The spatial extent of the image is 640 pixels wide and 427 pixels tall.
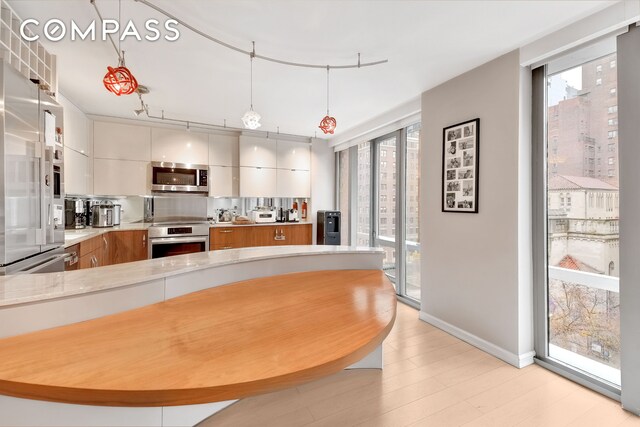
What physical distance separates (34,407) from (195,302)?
552 millimetres

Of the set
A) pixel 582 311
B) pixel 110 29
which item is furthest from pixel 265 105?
pixel 582 311

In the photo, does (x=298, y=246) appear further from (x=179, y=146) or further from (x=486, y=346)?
(x=179, y=146)

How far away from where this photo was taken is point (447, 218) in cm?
309

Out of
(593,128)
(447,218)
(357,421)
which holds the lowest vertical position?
(357,421)

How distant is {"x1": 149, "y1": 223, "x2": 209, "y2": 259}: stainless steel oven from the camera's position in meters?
4.33

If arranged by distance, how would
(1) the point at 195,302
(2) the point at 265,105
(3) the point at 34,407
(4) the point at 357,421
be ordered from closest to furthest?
(3) the point at 34,407 → (1) the point at 195,302 → (4) the point at 357,421 → (2) the point at 265,105

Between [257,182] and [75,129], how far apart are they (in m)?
2.49

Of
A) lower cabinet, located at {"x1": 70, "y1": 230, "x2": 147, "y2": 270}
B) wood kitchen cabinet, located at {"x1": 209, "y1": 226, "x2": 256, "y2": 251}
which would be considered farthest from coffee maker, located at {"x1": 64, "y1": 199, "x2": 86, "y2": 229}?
wood kitchen cabinet, located at {"x1": 209, "y1": 226, "x2": 256, "y2": 251}

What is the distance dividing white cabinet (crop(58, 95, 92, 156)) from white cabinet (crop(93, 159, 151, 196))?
269 millimetres

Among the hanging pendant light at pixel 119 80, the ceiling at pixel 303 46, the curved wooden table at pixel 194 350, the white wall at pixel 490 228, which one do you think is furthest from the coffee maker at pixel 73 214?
the white wall at pixel 490 228

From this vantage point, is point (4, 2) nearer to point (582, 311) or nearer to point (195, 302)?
point (195, 302)

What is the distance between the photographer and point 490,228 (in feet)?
8.69

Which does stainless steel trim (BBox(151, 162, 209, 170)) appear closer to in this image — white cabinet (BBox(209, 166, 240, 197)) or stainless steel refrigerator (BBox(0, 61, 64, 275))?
white cabinet (BBox(209, 166, 240, 197))

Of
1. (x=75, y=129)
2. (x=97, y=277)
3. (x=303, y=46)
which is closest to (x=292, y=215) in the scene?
(x=75, y=129)
